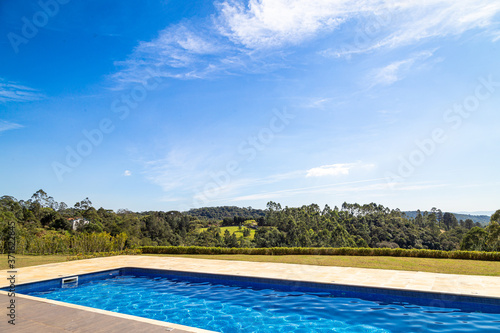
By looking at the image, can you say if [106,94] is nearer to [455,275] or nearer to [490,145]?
[455,275]

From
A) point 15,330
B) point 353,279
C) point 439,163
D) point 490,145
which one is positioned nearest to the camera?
point 15,330

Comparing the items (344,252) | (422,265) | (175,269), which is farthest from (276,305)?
(344,252)

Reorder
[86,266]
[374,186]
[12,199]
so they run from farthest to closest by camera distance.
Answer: [12,199], [374,186], [86,266]

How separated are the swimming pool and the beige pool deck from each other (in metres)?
0.25

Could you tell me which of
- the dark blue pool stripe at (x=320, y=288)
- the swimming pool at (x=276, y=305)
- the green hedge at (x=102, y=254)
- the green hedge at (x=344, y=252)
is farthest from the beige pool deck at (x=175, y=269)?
the green hedge at (x=344, y=252)

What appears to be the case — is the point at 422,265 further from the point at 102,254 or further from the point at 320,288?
the point at 102,254

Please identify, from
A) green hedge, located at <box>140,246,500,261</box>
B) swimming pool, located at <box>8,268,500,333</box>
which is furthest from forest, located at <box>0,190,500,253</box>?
swimming pool, located at <box>8,268,500,333</box>

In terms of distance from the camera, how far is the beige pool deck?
4.62m

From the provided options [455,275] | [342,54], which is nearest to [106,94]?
[342,54]

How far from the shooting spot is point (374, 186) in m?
19.9

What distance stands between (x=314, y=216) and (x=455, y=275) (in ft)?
135

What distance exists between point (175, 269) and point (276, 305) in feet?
16.3

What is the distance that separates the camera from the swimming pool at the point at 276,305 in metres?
6.51

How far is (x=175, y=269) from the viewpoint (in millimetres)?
11438
